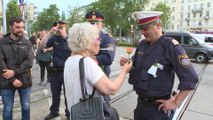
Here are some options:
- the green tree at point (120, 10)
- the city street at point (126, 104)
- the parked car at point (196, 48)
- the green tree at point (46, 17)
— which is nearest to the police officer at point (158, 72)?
the city street at point (126, 104)

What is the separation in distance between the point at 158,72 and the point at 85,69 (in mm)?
817

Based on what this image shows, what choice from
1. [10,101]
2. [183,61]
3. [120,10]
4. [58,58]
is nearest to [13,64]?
[10,101]

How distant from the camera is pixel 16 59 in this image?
4457 mm

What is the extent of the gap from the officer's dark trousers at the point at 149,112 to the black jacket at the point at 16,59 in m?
2.15

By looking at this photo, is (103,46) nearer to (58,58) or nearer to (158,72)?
(158,72)

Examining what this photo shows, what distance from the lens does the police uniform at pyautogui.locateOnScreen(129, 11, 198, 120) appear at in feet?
9.11

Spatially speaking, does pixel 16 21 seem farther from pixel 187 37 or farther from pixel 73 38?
pixel 187 37

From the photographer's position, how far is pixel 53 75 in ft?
17.3

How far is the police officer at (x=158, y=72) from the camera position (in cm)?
279

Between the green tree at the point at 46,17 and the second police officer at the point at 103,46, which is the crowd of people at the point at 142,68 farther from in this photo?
the green tree at the point at 46,17

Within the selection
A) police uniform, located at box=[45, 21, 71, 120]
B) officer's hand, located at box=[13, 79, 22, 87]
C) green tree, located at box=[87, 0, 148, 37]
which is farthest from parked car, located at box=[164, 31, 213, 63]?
green tree, located at box=[87, 0, 148, 37]

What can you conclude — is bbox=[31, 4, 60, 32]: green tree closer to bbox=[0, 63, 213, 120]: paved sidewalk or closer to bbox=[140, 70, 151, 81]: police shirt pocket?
bbox=[0, 63, 213, 120]: paved sidewalk

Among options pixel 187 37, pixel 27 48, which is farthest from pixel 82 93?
pixel 187 37

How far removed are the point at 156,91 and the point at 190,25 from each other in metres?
96.8
